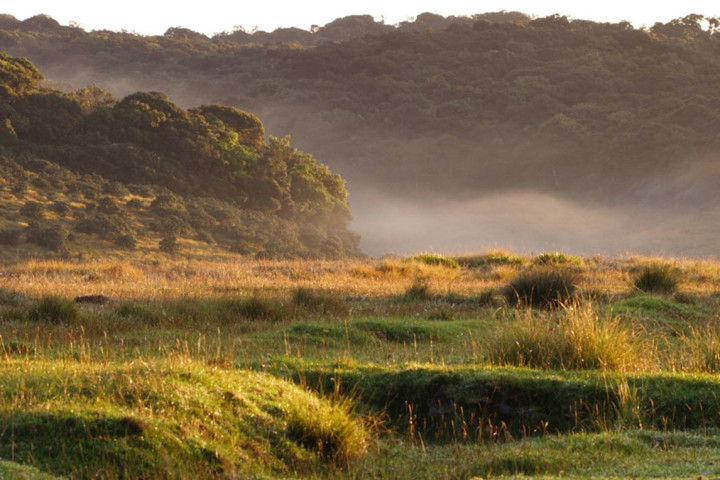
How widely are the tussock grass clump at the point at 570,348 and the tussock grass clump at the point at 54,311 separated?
791cm

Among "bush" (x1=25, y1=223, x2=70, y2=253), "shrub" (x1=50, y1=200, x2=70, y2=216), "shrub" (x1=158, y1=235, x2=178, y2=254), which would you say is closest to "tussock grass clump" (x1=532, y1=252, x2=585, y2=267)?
"shrub" (x1=158, y1=235, x2=178, y2=254)

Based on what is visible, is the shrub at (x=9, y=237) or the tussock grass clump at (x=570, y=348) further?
the shrub at (x=9, y=237)

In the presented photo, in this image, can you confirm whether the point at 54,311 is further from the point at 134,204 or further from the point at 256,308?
the point at 134,204

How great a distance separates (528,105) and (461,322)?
75.0 meters

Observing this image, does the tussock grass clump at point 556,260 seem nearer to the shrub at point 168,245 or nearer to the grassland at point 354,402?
the grassland at point 354,402

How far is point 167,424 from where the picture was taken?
5707 mm

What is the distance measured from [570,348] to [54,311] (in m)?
9.31

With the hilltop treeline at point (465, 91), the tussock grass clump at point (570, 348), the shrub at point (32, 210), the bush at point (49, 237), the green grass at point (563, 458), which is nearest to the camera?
the green grass at point (563, 458)

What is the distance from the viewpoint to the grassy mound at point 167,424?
5.31 m

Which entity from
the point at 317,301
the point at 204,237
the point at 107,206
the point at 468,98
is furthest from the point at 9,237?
the point at 468,98

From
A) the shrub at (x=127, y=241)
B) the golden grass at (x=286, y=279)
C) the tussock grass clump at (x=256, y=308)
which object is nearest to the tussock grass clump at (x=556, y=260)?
the golden grass at (x=286, y=279)

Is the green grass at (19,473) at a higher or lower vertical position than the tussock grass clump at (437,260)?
higher

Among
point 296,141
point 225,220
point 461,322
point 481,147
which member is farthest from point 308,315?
point 296,141

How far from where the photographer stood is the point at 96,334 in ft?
40.7
